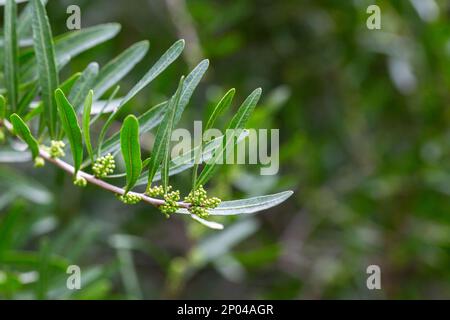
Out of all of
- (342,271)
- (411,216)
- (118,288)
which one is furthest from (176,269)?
(411,216)

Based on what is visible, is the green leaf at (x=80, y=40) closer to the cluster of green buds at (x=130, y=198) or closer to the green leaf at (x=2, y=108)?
the green leaf at (x=2, y=108)

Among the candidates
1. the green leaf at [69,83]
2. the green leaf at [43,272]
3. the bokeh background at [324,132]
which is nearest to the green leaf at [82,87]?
the green leaf at [69,83]

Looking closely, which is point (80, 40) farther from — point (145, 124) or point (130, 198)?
point (130, 198)

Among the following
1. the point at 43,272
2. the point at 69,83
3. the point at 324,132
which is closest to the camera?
the point at 69,83

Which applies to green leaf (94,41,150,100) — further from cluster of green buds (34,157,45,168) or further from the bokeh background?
the bokeh background

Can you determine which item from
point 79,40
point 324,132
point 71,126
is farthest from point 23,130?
point 324,132

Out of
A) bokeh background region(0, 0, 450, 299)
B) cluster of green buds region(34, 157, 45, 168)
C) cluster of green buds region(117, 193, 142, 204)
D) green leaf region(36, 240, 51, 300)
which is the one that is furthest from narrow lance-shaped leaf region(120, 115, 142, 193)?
bokeh background region(0, 0, 450, 299)
